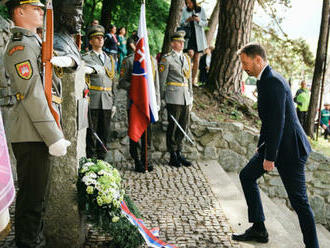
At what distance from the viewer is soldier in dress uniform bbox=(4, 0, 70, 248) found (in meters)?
2.53

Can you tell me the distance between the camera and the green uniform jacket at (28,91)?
252 cm

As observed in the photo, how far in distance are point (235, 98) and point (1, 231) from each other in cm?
757

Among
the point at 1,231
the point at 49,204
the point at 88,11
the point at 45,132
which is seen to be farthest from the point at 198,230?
the point at 88,11

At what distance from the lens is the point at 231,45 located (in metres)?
8.53

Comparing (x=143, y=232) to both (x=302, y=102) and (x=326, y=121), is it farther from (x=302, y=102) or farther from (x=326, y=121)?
(x=326, y=121)

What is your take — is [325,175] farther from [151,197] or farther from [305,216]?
[305,216]

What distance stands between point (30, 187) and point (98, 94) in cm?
314

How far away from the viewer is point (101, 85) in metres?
5.81

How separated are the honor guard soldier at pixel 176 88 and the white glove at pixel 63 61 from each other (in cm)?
368

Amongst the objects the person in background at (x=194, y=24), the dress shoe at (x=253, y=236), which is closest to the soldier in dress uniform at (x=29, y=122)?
the dress shoe at (x=253, y=236)

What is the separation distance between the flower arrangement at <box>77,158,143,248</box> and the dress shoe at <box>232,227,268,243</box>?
40.3 inches

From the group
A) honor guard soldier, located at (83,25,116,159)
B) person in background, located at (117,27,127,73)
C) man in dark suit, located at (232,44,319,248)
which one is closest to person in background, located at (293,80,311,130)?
person in background, located at (117,27,127,73)

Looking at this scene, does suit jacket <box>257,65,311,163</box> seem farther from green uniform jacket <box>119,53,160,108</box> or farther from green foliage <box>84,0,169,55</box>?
green foliage <box>84,0,169,55</box>

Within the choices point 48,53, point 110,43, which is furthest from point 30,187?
point 110,43
